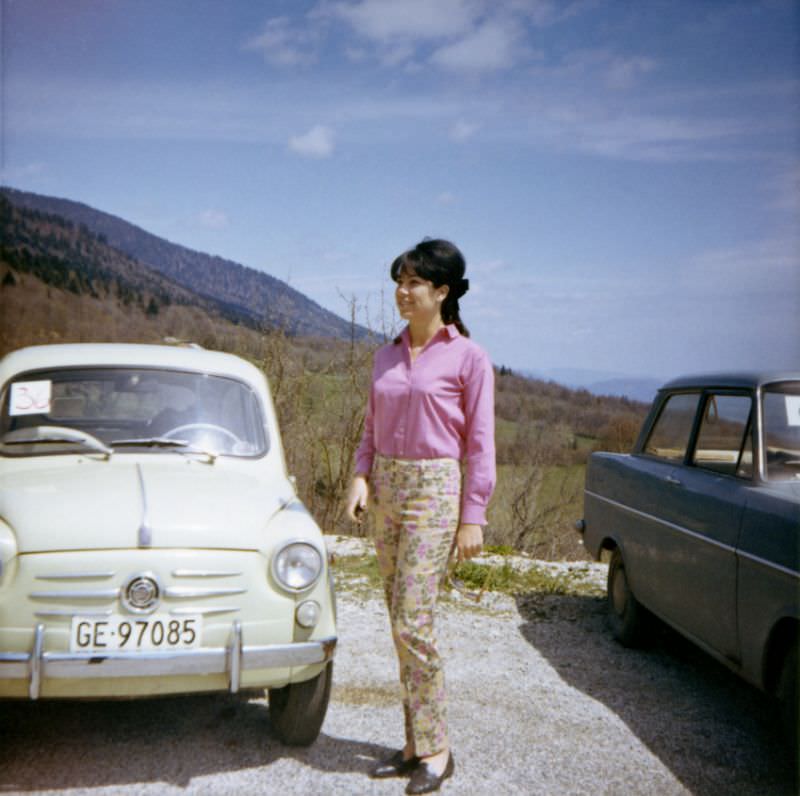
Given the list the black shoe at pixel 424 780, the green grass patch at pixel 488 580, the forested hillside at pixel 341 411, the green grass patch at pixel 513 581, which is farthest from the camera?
the forested hillside at pixel 341 411

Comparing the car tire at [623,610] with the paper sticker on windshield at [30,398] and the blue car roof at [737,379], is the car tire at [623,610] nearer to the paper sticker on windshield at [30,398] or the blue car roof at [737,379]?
the blue car roof at [737,379]

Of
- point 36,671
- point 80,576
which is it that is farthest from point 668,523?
point 36,671

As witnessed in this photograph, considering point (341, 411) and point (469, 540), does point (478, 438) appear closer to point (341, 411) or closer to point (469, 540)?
point (469, 540)

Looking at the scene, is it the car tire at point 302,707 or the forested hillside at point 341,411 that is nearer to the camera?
the car tire at point 302,707

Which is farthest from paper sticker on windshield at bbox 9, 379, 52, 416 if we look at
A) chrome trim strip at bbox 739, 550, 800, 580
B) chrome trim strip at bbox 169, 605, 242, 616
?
chrome trim strip at bbox 739, 550, 800, 580

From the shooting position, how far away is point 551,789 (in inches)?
130

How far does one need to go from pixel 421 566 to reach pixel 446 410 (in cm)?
60

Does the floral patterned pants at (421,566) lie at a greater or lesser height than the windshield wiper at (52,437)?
lesser

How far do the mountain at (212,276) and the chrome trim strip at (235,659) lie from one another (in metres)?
2.20

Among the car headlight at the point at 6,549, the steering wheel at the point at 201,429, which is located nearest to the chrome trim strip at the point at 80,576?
the car headlight at the point at 6,549

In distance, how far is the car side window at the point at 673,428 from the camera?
4.77 metres

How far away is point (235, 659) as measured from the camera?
299cm

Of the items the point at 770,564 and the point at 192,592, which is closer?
the point at 192,592

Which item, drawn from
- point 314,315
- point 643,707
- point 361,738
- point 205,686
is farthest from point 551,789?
point 314,315
